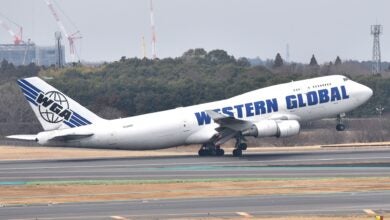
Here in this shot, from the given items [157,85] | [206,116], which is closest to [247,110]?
[206,116]

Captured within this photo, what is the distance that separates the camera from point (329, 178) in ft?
208

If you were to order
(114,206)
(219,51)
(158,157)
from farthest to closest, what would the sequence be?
(219,51) → (158,157) → (114,206)

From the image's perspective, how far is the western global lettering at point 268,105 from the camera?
268ft

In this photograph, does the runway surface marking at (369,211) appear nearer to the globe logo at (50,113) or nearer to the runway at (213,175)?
the runway at (213,175)

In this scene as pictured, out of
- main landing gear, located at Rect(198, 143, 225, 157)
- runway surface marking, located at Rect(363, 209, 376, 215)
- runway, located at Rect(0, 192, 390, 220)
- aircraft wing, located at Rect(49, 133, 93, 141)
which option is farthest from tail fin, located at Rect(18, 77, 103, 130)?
runway surface marking, located at Rect(363, 209, 376, 215)

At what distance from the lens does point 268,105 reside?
82.4 metres

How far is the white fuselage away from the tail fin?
3.42 ft

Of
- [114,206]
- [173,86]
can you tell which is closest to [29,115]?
[173,86]

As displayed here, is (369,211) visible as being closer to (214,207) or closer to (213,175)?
(214,207)

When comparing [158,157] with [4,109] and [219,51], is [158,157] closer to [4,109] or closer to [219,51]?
[4,109]

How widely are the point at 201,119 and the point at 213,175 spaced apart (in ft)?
49.7

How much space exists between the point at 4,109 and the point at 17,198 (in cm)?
7620

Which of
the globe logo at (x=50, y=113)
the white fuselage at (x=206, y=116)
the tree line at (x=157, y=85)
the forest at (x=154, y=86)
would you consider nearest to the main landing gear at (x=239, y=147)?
the white fuselage at (x=206, y=116)

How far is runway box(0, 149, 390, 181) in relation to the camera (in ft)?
220
